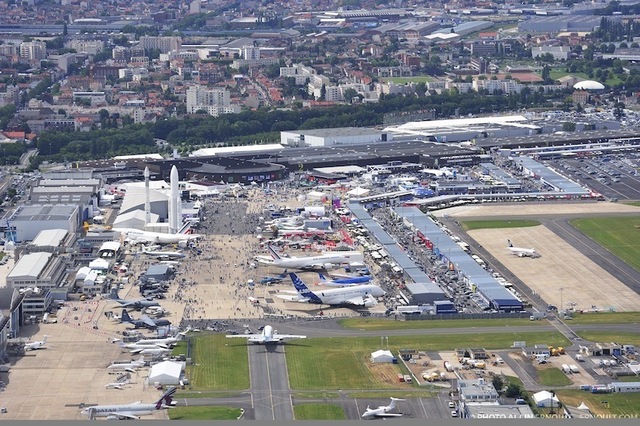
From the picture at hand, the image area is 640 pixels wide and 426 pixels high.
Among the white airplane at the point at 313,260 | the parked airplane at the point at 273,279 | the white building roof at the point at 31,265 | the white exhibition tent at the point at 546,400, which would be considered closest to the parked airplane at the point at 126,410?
the white exhibition tent at the point at 546,400

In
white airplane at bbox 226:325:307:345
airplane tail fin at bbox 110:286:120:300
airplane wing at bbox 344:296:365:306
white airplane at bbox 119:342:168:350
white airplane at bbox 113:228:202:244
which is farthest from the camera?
white airplane at bbox 113:228:202:244

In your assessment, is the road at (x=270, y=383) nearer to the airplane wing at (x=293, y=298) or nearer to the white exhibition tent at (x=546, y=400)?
the airplane wing at (x=293, y=298)

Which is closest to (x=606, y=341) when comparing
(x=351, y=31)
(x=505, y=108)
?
(x=505, y=108)

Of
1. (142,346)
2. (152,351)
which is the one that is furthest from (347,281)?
(152,351)

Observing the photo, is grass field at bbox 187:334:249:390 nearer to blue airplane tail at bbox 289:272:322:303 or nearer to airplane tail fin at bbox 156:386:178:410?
airplane tail fin at bbox 156:386:178:410

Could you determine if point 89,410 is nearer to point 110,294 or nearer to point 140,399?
point 140,399

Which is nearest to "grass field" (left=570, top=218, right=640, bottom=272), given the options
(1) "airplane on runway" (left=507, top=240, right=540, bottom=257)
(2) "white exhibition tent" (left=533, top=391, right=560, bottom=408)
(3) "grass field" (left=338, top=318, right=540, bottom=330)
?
(1) "airplane on runway" (left=507, top=240, right=540, bottom=257)

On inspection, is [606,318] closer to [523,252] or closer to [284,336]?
[523,252]
